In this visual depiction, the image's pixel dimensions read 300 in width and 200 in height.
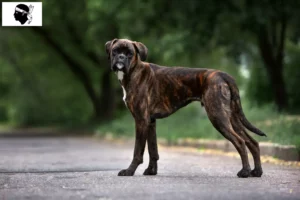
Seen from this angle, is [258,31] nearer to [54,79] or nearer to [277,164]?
[277,164]

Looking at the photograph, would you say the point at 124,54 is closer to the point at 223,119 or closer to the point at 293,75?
the point at 223,119

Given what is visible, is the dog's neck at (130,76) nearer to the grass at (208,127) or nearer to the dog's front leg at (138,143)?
the dog's front leg at (138,143)

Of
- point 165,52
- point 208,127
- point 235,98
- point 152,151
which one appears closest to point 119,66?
point 152,151

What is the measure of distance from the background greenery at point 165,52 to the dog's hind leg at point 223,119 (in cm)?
343

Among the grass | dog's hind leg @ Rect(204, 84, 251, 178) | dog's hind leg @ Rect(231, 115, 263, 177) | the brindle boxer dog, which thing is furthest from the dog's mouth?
the grass

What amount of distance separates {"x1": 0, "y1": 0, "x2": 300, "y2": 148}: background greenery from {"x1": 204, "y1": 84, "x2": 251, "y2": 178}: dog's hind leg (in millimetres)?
3427

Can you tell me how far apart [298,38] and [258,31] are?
1835 mm

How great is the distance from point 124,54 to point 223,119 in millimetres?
1489

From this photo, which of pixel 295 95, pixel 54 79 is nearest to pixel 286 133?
pixel 295 95

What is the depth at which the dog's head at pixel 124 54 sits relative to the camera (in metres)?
8.61

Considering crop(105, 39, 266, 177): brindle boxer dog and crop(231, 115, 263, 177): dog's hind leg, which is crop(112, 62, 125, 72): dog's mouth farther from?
crop(231, 115, 263, 177): dog's hind leg

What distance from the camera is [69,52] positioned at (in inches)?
1405

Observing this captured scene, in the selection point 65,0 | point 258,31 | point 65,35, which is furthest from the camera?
point 65,35

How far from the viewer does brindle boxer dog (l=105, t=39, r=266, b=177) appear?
8668 millimetres
